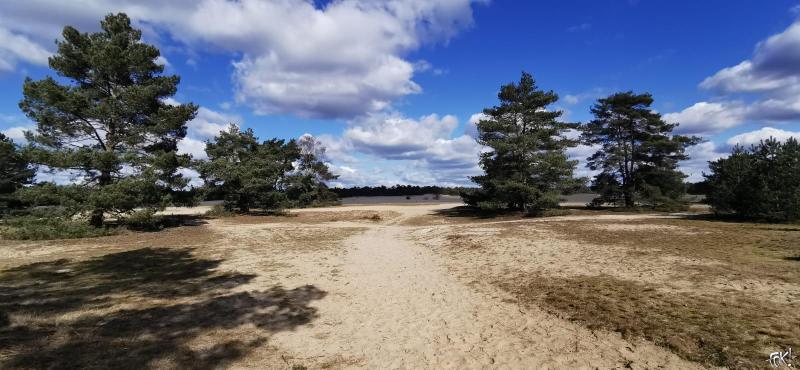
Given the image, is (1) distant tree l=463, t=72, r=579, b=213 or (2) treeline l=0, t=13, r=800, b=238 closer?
(2) treeline l=0, t=13, r=800, b=238

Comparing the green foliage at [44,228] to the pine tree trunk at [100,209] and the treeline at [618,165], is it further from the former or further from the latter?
the treeline at [618,165]

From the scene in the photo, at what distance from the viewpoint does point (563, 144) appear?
92.5 ft

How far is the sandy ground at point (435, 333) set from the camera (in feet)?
15.9

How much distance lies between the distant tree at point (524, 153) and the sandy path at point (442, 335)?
1836 cm

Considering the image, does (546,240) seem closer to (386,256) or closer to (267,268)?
(386,256)

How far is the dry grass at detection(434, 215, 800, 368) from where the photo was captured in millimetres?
4922

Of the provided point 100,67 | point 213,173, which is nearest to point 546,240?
point 100,67

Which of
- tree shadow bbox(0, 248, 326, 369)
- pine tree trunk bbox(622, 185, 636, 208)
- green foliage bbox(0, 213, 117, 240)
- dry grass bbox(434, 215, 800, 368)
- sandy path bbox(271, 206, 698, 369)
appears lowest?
sandy path bbox(271, 206, 698, 369)

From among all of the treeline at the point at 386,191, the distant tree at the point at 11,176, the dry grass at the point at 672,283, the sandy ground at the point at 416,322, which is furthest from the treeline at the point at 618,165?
the treeline at the point at 386,191

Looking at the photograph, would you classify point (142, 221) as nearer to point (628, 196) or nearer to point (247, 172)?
point (247, 172)

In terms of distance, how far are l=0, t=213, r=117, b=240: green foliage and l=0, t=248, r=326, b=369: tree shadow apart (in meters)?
7.13

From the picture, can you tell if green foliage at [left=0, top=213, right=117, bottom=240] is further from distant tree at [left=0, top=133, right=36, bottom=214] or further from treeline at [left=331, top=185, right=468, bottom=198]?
treeline at [left=331, top=185, right=468, bottom=198]

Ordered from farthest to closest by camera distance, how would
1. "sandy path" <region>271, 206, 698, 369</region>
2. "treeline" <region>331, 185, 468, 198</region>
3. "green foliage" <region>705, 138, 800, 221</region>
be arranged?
1. "treeline" <region>331, 185, 468, 198</region>
2. "green foliage" <region>705, 138, 800, 221</region>
3. "sandy path" <region>271, 206, 698, 369</region>

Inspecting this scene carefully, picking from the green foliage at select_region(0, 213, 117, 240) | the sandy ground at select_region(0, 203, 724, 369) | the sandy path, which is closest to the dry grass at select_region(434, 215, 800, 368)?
the sandy ground at select_region(0, 203, 724, 369)
